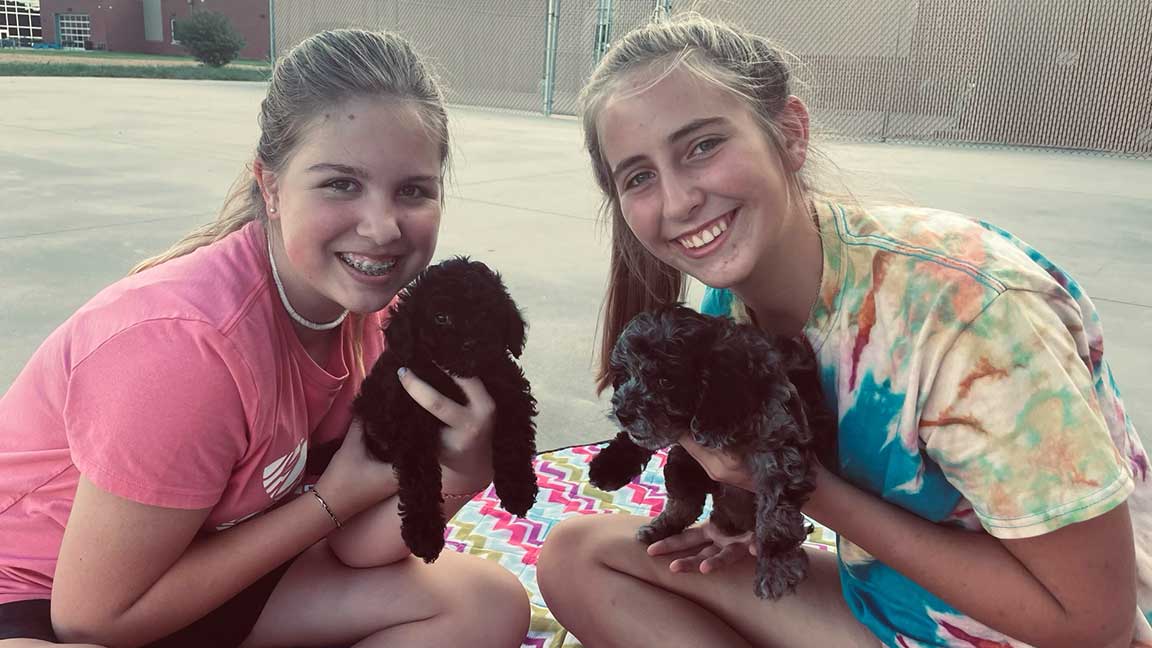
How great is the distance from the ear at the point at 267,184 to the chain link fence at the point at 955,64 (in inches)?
560

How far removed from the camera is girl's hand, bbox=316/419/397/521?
215 cm

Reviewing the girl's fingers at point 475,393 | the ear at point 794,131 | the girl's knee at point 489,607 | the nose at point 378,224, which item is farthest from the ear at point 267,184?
the ear at point 794,131

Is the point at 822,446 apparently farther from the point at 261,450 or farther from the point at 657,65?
the point at 261,450

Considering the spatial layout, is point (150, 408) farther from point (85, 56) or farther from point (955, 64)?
point (85, 56)

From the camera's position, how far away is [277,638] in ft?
7.88

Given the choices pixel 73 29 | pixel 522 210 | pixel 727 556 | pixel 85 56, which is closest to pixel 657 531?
pixel 727 556

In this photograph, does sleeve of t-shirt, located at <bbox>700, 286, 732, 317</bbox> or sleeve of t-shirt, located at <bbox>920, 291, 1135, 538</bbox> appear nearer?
sleeve of t-shirt, located at <bbox>920, 291, 1135, 538</bbox>

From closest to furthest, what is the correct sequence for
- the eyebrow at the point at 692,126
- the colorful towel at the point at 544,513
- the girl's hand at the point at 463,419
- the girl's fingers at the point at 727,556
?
1. the eyebrow at the point at 692,126
2. the girl's hand at the point at 463,419
3. the girl's fingers at the point at 727,556
4. the colorful towel at the point at 544,513

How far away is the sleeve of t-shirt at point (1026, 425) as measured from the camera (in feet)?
5.26

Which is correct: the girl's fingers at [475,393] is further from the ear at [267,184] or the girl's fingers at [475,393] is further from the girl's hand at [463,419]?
the ear at [267,184]

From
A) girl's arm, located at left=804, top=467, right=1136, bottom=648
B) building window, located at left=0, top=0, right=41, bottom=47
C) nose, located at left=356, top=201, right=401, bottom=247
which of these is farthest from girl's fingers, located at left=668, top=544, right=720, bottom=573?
building window, located at left=0, top=0, right=41, bottom=47

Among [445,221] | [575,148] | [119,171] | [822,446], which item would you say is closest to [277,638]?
[822,446]

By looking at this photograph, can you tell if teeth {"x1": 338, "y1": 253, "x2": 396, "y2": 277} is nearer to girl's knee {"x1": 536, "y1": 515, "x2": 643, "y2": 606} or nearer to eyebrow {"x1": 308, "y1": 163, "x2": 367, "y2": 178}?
eyebrow {"x1": 308, "y1": 163, "x2": 367, "y2": 178}

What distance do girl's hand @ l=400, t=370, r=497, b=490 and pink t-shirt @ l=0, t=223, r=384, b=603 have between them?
34 cm
